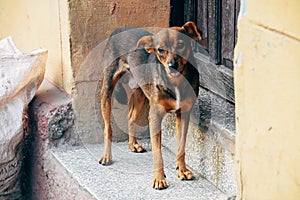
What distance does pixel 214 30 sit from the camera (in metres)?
4.14

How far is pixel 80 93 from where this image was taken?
14.3ft

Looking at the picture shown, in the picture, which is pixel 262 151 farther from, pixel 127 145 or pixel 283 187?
pixel 127 145

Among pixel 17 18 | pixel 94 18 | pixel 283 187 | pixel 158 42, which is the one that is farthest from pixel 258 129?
pixel 17 18

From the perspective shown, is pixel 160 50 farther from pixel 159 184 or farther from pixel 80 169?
pixel 80 169

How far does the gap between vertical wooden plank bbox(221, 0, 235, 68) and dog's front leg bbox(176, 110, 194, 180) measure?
18.9 inches

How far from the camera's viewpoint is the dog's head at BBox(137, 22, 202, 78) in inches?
137

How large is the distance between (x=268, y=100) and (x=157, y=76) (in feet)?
4.84

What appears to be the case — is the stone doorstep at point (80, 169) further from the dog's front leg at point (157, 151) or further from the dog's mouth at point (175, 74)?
the dog's mouth at point (175, 74)

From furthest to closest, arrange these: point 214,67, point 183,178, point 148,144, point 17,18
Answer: point 17,18 < point 148,144 < point 214,67 < point 183,178

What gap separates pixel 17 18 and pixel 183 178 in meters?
1.97

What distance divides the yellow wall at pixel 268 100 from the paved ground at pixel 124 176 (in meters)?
1.07

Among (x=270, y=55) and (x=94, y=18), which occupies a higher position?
(x=270, y=55)

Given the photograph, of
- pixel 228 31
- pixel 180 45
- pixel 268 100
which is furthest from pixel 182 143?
pixel 268 100

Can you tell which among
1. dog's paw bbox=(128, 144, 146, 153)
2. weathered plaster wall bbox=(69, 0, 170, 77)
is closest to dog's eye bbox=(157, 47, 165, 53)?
weathered plaster wall bbox=(69, 0, 170, 77)
